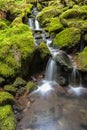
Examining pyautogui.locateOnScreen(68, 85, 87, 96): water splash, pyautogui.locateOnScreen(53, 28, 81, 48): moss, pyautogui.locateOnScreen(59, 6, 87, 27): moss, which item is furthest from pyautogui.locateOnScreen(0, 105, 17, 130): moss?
pyautogui.locateOnScreen(59, 6, 87, 27): moss

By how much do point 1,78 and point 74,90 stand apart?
2.82m

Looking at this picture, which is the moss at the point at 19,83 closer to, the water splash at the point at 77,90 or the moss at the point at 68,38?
the water splash at the point at 77,90

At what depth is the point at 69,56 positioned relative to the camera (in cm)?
1025

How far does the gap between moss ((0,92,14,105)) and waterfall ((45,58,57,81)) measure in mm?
2336

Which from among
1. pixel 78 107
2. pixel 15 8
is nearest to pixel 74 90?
pixel 78 107

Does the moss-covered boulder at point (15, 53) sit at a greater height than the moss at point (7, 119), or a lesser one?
greater

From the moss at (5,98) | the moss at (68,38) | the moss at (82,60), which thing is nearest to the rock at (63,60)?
the moss at (82,60)

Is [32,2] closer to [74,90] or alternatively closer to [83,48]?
[83,48]

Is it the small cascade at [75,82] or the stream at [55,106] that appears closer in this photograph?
the stream at [55,106]

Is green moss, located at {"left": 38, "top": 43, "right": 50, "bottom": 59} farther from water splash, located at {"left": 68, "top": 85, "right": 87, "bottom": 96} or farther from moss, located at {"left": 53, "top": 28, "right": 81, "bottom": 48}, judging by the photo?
water splash, located at {"left": 68, "top": 85, "right": 87, "bottom": 96}

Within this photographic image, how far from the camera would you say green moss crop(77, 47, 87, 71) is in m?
9.16

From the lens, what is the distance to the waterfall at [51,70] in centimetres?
968

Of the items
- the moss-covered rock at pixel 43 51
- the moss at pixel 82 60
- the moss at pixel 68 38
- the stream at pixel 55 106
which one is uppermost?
Result: the moss at pixel 68 38

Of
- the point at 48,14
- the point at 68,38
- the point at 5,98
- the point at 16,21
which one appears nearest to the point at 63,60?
the point at 68,38
